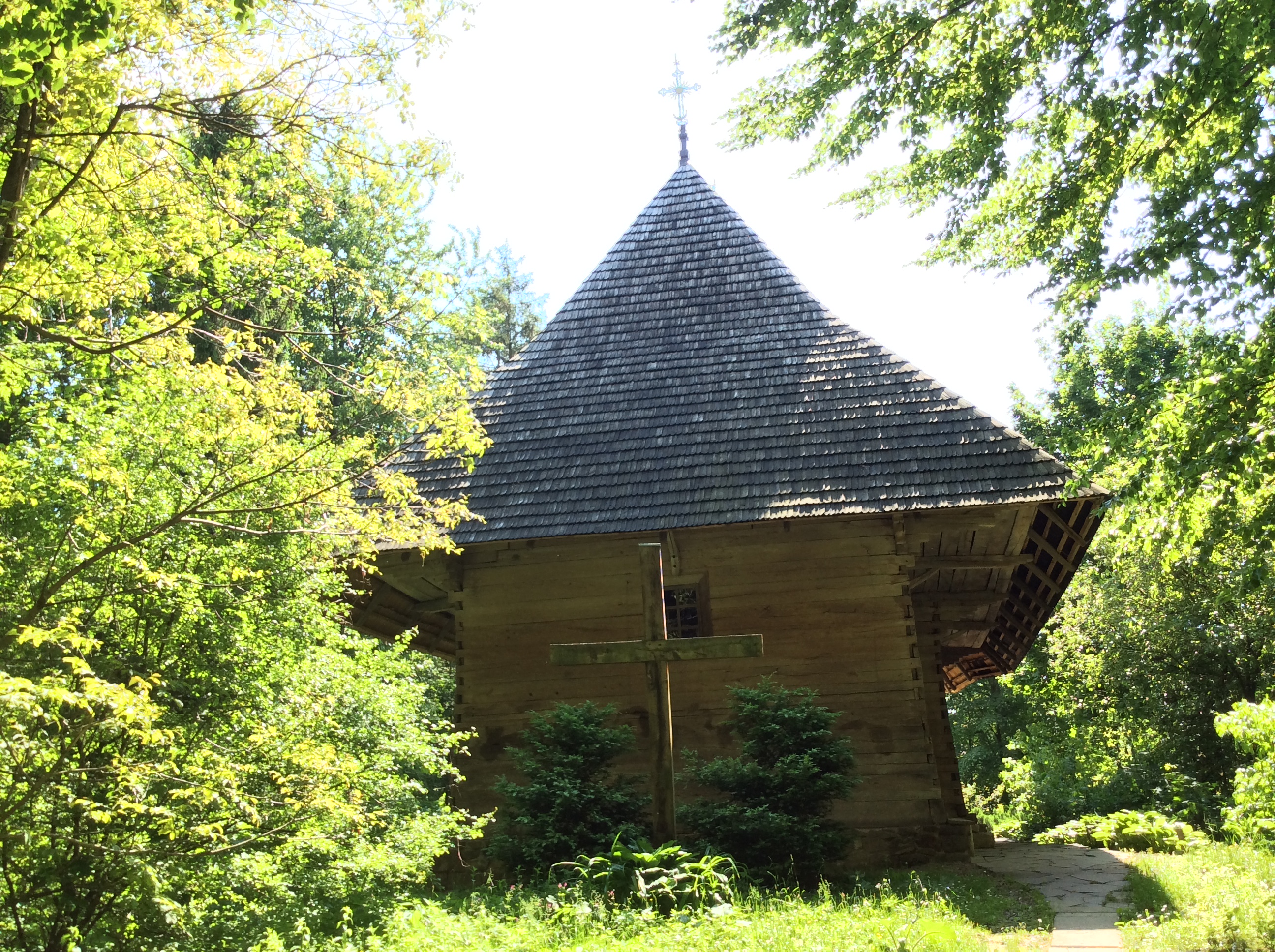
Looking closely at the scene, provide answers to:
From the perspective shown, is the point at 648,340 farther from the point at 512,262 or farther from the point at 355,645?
the point at 512,262

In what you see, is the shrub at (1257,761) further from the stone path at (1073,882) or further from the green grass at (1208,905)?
the stone path at (1073,882)

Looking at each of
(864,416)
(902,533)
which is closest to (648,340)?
(864,416)

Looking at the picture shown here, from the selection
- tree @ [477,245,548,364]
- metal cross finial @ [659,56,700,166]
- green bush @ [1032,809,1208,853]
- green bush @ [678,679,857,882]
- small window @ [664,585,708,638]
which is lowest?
green bush @ [1032,809,1208,853]

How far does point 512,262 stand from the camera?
1203 inches

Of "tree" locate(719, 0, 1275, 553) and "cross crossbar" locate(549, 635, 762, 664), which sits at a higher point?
"tree" locate(719, 0, 1275, 553)

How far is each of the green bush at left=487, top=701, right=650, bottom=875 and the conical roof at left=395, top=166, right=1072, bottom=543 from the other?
197 centimetres

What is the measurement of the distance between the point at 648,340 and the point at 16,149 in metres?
8.23

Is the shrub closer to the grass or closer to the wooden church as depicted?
the grass

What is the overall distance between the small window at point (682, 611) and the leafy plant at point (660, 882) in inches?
128

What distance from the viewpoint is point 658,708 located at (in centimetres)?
716

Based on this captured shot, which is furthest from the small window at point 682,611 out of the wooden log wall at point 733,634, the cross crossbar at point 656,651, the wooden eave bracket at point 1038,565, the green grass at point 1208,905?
the green grass at point 1208,905

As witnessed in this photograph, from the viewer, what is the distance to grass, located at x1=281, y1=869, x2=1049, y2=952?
17.1 feet

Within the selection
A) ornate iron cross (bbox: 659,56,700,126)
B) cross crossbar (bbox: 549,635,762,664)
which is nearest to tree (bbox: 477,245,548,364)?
ornate iron cross (bbox: 659,56,700,126)

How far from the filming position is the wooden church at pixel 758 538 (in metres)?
9.32
